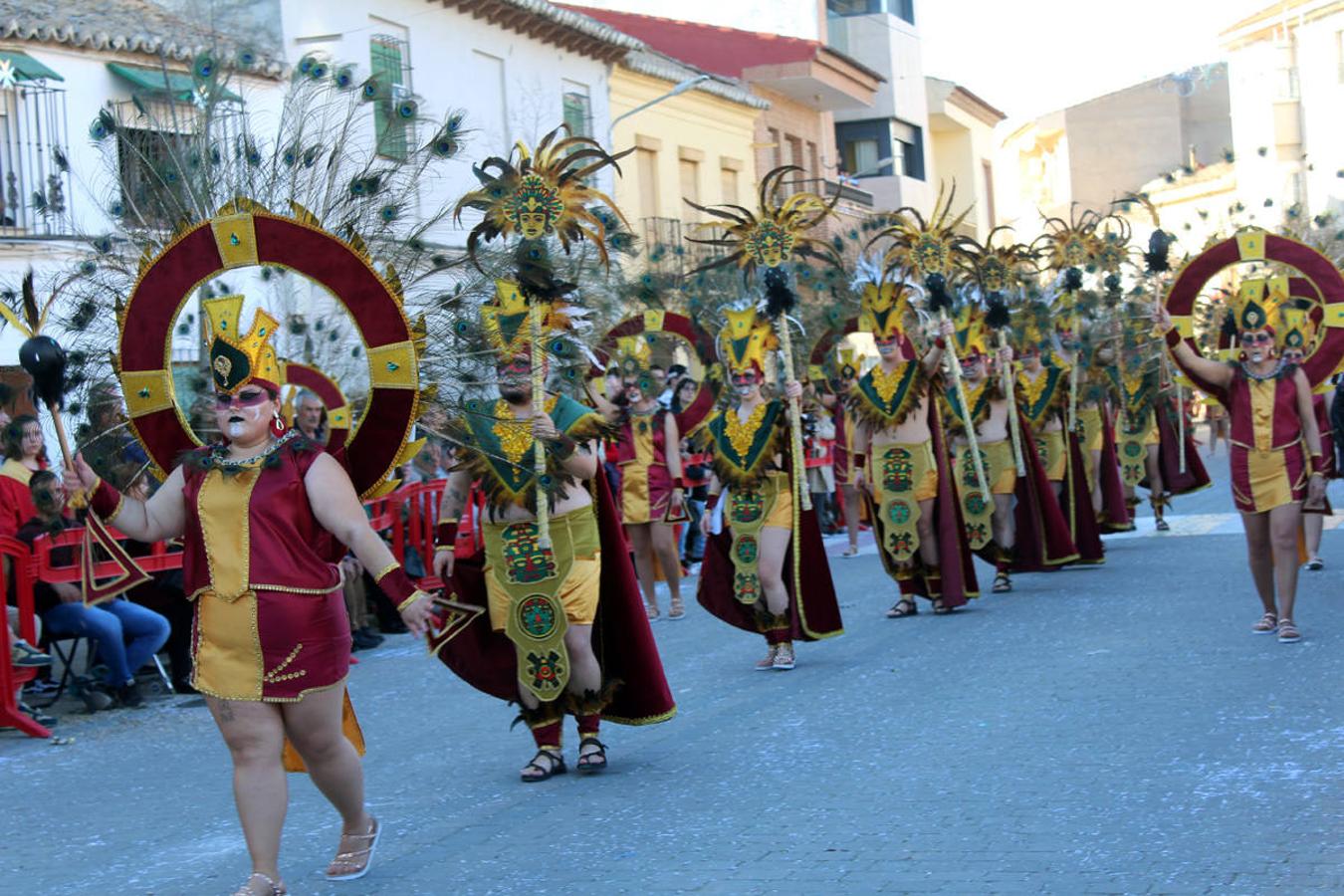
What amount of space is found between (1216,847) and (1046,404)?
1010 centimetres

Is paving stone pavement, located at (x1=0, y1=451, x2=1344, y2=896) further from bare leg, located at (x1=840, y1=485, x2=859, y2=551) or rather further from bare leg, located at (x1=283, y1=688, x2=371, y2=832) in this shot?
bare leg, located at (x1=840, y1=485, x2=859, y2=551)

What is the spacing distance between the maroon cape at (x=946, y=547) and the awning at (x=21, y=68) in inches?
401

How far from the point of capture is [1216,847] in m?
6.07

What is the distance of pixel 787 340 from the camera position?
10.9 meters

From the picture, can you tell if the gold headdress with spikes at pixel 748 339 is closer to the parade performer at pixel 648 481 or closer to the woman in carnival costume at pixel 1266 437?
the woman in carnival costume at pixel 1266 437

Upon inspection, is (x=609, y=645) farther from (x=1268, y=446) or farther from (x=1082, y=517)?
(x=1082, y=517)

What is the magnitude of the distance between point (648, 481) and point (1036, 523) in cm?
306

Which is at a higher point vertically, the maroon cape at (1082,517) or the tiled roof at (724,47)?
the tiled roof at (724,47)

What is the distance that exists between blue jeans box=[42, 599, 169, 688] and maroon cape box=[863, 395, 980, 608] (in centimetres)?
491

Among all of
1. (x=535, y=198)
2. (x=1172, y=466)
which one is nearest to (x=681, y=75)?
(x=1172, y=466)

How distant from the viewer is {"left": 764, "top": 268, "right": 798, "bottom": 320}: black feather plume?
10.8 m

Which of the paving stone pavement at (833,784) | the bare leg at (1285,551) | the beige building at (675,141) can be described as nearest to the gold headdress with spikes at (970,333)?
the paving stone pavement at (833,784)

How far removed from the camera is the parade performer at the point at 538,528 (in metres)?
7.81

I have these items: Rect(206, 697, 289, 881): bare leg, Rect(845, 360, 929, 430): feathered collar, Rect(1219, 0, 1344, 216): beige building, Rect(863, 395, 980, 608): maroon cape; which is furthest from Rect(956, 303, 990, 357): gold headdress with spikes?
Rect(1219, 0, 1344, 216): beige building
